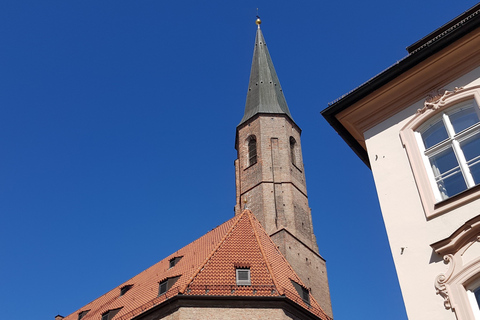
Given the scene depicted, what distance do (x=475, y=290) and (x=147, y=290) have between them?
49.0 feet

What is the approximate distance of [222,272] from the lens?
1705cm

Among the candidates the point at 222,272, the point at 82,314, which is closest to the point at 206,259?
the point at 222,272

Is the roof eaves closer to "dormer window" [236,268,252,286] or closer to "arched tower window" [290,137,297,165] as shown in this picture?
"dormer window" [236,268,252,286]

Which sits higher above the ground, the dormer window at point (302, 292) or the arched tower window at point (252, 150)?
the arched tower window at point (252, 150)

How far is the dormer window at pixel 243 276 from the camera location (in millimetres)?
16531

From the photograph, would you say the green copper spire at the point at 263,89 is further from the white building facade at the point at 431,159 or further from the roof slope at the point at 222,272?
the white building facade at the point at 431,159

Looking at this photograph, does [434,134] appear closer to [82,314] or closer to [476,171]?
[476,171]

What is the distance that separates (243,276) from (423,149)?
388 inches

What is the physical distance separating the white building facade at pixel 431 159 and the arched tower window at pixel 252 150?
23124 millimetres

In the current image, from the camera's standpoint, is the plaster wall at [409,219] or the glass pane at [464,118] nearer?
the plaster wall at [409,219]

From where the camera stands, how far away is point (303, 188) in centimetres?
3206

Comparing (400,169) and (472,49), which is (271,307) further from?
(472,49)

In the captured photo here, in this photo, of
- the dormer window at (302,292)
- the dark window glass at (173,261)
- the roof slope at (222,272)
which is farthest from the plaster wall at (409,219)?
the dark window glass at (173,261)

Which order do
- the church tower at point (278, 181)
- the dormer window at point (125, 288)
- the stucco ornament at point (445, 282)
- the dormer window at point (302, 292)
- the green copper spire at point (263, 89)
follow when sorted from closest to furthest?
the stucco ornament at point (445, 282) → the dormer window at point (302, 292) → the dormer window at point (125, 288) → the church tower at point (278, 181) → the green copper spire at point (263, 89)
